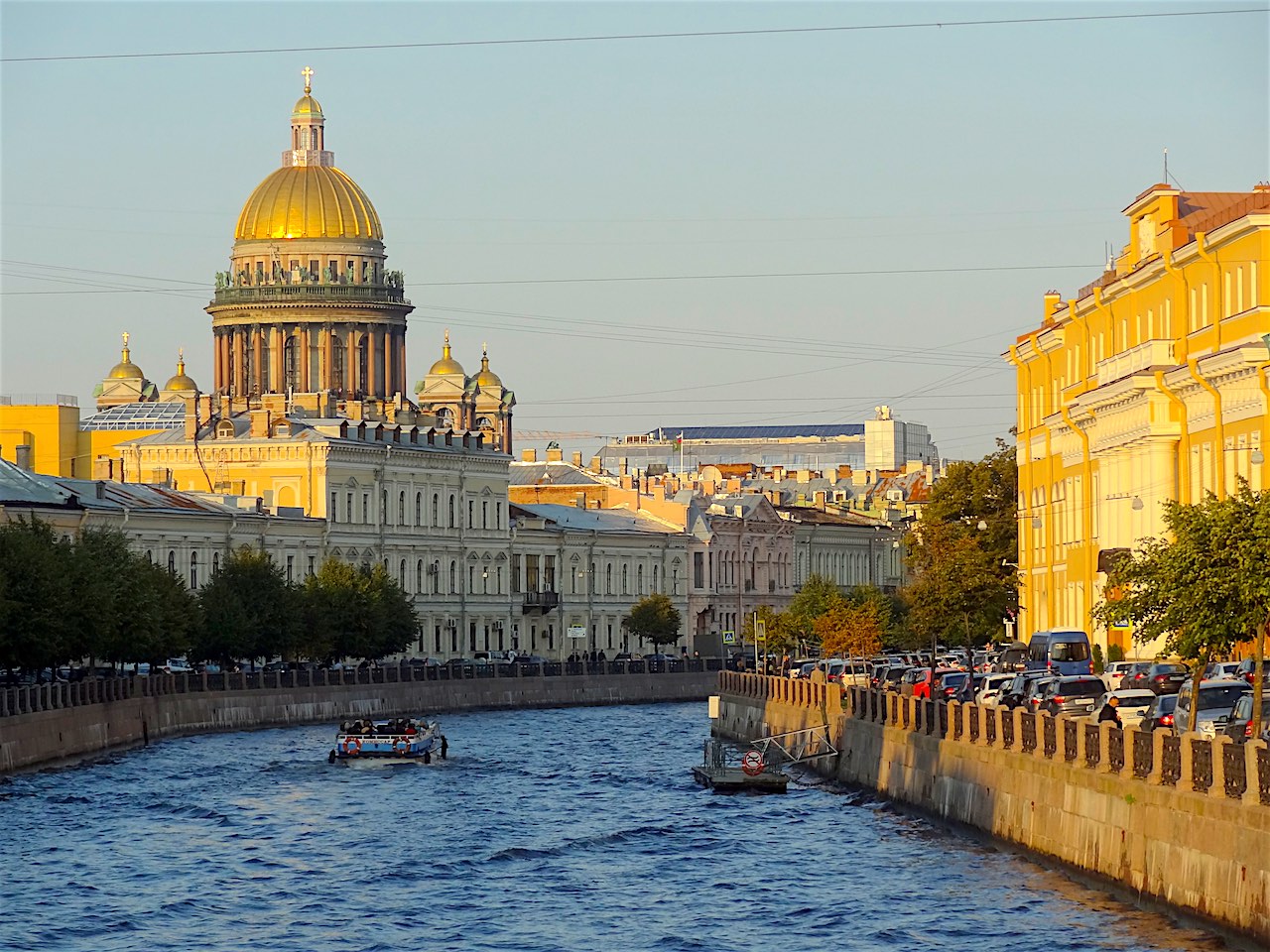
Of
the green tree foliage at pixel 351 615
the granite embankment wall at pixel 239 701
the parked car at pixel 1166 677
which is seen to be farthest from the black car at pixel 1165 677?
the green tree foliage at pixel 351 615

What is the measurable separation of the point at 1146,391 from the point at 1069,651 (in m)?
5.77

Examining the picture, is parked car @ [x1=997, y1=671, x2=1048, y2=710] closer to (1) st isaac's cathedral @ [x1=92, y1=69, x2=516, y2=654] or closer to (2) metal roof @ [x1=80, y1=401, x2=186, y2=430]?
(1) st isaac's cathedral @ [x1=92, y1=69, x2=516, y2=654]

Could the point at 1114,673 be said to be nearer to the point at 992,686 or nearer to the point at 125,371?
the point at 992,686

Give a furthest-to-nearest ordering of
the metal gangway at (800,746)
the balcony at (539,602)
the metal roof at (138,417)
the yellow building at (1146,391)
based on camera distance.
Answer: the metal roof at (138,417) → the balcony at (539,602) → the metal gangway at (800,746) → the yellow building at (1146,391)

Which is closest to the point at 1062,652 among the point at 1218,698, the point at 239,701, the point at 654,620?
the point at 1218,698

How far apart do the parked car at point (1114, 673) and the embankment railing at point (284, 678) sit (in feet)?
66.7

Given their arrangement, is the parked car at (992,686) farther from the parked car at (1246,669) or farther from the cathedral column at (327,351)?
the cathedral column at (327,351)

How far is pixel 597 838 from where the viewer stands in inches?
1893

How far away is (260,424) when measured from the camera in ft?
384

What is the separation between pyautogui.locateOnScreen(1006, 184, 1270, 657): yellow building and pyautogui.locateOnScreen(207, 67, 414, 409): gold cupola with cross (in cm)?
6959

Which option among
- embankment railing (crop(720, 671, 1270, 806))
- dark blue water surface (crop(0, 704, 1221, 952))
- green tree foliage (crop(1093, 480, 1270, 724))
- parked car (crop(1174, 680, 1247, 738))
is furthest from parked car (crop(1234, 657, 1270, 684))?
green tree foliage (crop(1093, 480, 1270, 724))

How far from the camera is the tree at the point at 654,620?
133 metres

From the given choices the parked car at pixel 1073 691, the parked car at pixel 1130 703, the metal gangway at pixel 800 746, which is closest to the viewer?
the parked car at pixel 1130 703

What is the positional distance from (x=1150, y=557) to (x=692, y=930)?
8.84m
